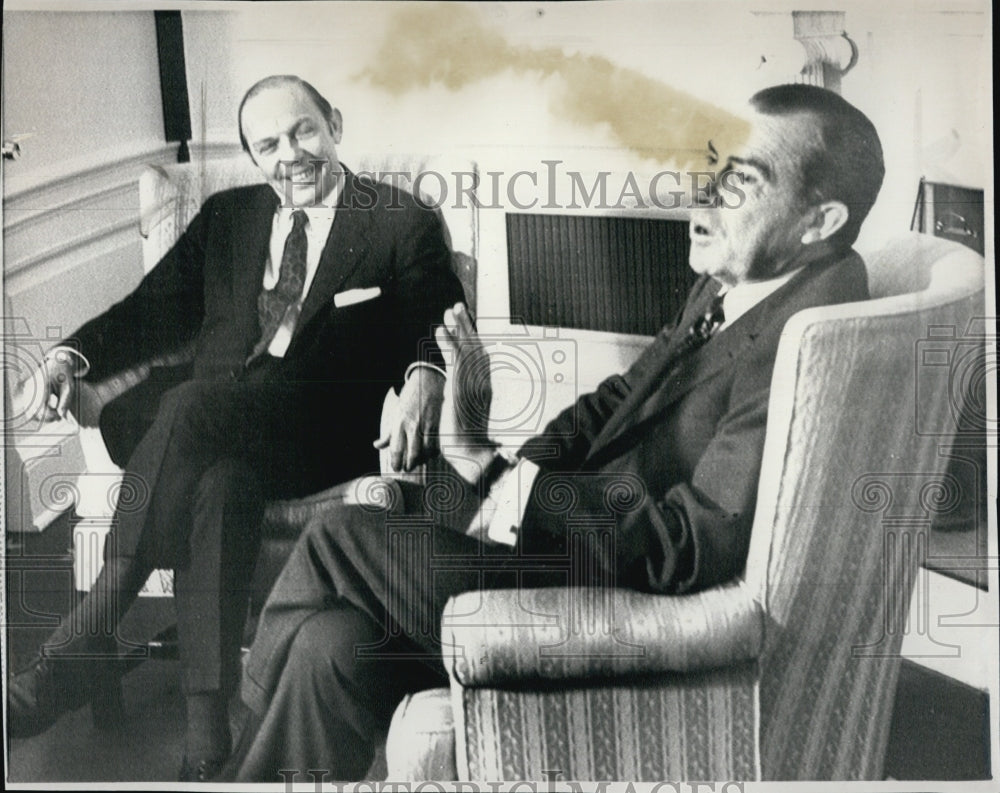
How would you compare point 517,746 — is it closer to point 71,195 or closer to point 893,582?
point 893,582

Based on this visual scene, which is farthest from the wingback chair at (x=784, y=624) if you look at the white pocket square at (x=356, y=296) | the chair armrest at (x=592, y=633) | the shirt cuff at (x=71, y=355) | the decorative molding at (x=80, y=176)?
the decorative molding at (x=80, y=176)

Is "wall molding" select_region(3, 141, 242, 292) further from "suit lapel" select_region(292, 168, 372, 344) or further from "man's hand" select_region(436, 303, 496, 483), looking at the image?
"man's hand" select_region(436, 303, 496, 483)

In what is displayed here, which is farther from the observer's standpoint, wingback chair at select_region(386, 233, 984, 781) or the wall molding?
the wall molding

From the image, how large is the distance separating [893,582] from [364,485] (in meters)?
1.65

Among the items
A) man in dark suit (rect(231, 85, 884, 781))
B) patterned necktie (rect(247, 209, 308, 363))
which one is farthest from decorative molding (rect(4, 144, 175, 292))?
man in dark suit (rect(231, 85, 884, 781))

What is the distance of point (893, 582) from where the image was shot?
10.5ft

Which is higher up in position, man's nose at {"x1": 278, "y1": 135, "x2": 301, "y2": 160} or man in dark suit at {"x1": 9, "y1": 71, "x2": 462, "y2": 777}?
man's nose at {"x1": 278, "y1": 135, "x2": 301, "y2": 160}

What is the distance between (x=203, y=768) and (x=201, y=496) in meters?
0.84

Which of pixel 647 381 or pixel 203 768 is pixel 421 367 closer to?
pixel 647 381

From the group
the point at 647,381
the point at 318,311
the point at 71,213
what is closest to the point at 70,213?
the point at 71,213

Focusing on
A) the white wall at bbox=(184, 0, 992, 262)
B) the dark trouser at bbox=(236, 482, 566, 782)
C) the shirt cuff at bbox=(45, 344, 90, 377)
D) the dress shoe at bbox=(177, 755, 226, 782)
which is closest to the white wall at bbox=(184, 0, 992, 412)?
the white wall at bbox=(184, 0, 992, 262)

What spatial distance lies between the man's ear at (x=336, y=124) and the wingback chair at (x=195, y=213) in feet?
0.30

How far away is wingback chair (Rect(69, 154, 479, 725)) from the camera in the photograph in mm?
3188

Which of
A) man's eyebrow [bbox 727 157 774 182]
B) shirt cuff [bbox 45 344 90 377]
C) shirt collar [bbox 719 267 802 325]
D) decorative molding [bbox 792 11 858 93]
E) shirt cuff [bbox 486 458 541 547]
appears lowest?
shirt cuff [bbox 486 458 541 547]
